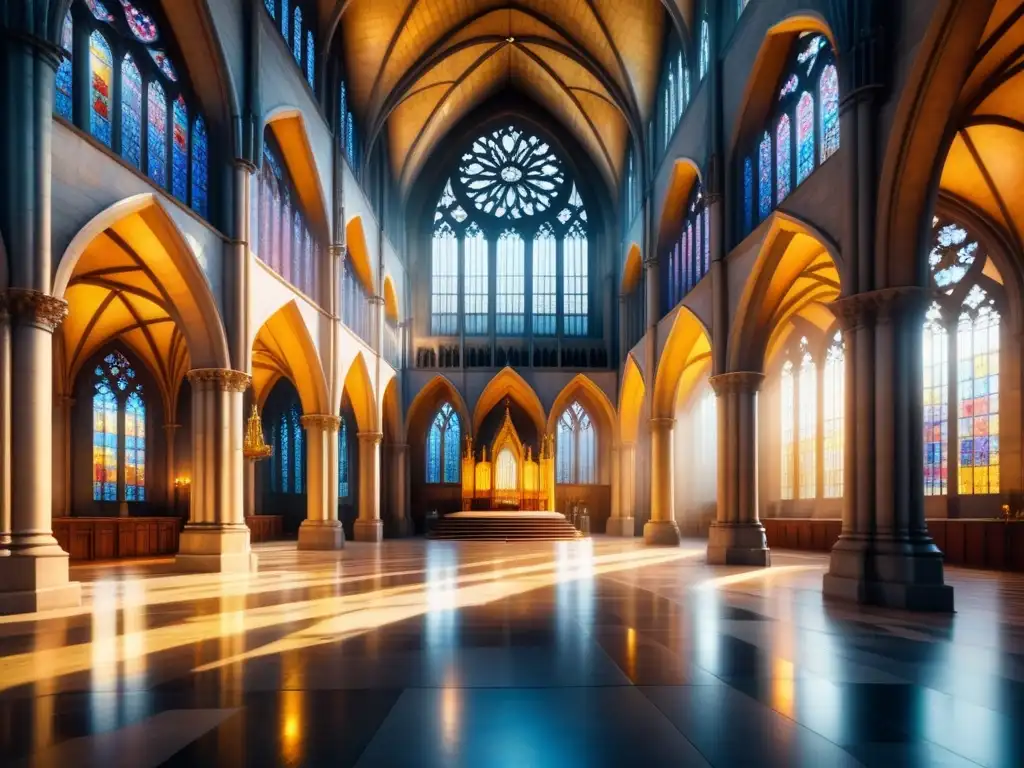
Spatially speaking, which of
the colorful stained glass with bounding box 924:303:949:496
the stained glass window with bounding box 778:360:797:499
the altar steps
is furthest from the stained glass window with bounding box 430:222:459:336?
the colorful stained glass with bounding box 924:303:949:496

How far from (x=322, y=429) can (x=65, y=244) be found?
13.2 m

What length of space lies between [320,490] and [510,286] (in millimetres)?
17342

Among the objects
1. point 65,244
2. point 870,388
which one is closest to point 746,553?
point 870,388

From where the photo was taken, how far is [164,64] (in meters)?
17.5

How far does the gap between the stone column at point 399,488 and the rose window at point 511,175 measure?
11.9 meters

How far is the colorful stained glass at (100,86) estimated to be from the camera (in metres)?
14.9

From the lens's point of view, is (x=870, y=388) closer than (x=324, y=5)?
Yes

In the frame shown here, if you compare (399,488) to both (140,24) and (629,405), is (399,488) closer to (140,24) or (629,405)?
(629,405)

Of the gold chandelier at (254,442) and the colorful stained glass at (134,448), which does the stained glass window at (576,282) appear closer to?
the gold chandelier at (254,442)

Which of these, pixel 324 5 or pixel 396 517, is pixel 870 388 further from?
pixel 396 517

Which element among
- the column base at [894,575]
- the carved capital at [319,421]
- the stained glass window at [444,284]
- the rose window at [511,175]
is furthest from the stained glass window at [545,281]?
the column base at [894,575]

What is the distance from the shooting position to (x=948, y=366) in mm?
24578

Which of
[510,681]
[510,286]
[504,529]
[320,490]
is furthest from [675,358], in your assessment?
[510,681]

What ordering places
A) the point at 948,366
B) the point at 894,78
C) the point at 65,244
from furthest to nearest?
the point at 948,366 → the point at 65,244 → the point at 894,78
